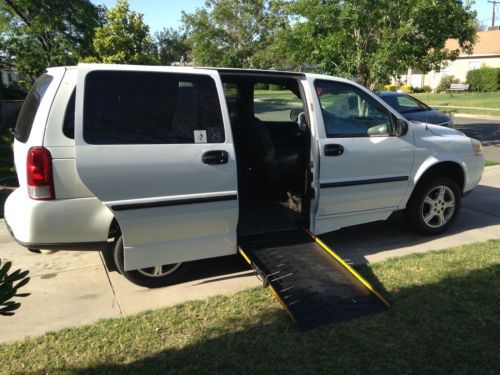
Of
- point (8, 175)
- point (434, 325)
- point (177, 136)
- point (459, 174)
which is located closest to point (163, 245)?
point (177, 136)

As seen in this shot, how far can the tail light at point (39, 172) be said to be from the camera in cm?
326

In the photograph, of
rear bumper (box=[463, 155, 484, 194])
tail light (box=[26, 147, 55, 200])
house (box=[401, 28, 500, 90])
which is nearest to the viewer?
tail light (box=[26, 147, 55, 200])

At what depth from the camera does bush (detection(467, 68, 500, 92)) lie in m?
35.2

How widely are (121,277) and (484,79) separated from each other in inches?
1519

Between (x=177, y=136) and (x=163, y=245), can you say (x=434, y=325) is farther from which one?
(x=177, y=136)

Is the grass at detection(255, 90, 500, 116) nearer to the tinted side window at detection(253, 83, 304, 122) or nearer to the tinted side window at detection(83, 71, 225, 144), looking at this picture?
the tinted side window at detection(253, 83, 304, 122)

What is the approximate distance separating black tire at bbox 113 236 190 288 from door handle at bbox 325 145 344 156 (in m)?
1.69

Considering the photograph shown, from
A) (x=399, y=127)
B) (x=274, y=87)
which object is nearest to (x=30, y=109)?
(x=274, y=87)

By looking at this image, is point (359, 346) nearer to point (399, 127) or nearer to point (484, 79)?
point (399, 127)

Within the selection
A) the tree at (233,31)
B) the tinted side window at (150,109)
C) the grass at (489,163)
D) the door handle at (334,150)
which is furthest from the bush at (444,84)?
the tinted side window at (150,109)

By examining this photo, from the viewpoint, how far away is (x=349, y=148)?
14.5ft

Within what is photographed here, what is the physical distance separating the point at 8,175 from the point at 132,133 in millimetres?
5822

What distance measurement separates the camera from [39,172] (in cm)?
328

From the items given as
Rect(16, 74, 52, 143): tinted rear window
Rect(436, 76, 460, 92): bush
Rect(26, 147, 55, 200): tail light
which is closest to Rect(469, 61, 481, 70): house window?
Rect(436, 76, 460, 92): bush
